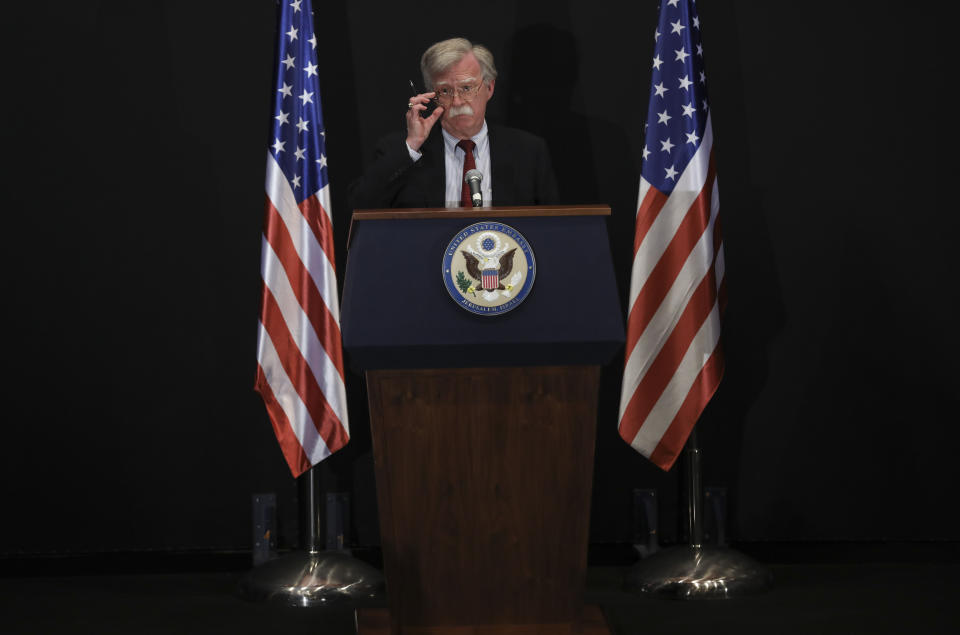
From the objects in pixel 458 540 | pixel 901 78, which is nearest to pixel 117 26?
pixel 458 540

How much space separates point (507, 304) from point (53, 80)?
8.17ft

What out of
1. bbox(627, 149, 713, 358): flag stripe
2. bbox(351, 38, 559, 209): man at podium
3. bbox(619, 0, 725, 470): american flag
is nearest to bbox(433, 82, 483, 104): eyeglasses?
bbox(351, 38, 559, 209): man at podium

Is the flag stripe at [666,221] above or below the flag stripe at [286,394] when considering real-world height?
above

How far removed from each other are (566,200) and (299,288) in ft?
3.77

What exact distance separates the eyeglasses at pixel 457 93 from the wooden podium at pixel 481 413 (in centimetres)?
78

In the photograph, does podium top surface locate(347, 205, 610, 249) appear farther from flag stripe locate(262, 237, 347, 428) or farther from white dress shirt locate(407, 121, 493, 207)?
flag stripe locate(262, 237, 347, 428)

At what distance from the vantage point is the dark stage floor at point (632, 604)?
346 cm

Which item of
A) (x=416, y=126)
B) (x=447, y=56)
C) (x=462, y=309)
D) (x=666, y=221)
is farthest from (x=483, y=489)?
(x=666, y=221)

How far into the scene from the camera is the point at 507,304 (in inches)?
104

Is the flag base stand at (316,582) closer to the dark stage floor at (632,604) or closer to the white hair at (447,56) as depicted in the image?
the dark stage floor at (632,604)

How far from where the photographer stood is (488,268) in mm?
2637

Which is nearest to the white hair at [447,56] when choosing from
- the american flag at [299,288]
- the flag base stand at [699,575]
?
the american flag at [299,288]

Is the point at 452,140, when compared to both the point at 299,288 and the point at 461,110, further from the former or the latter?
the point at 299,288

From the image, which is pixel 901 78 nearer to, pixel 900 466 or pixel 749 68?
pixel 749 68
